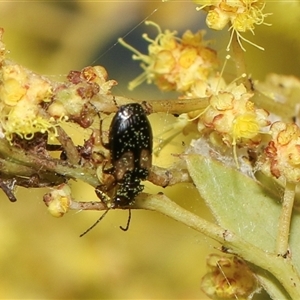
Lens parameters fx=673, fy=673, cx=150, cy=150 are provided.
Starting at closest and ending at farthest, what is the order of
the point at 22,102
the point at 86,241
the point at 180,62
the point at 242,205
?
the point at 22,102 → the point at 242,205 → the point at 180,62 → the point at 86,241

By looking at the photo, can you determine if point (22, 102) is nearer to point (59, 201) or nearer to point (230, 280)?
point (59, 201)

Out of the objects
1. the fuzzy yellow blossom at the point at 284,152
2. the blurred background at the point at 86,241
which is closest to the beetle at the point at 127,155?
the fuzzy yellow blossom at the point at 284,152

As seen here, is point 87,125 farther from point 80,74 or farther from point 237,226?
point 237,226

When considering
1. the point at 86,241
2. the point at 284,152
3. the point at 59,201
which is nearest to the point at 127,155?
the point at 59,201

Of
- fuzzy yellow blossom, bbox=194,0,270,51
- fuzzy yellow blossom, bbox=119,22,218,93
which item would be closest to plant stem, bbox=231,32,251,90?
fuzzy yellow blossom, bbox=194,0,270,51

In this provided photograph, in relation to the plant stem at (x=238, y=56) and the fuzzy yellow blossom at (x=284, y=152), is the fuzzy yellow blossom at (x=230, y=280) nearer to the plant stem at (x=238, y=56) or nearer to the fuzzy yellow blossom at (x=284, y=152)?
the fuzzy yellow blossom at (x=284, y=152)

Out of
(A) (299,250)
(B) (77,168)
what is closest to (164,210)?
(B) (77,168)

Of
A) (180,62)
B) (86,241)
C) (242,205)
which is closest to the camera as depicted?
(242,205)
